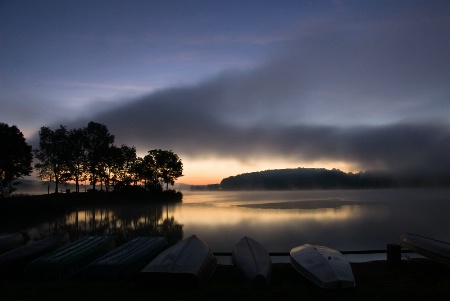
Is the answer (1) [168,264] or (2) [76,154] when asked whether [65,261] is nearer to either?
(1) [168,264]

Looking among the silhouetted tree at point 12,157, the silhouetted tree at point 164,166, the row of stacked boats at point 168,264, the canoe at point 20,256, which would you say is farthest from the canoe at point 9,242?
the silhouetted tree at point 164,166

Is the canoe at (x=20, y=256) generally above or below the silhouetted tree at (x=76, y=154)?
below

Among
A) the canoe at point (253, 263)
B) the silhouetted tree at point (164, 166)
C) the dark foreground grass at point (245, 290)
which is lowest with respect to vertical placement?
the dark foreground grass at point (245, 290)

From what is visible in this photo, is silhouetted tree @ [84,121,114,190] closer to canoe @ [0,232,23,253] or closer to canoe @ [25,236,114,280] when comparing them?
canoe @ [0,232,23,253]

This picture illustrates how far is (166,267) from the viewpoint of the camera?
9617 millimetres

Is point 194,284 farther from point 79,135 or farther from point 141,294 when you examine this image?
point 79,135

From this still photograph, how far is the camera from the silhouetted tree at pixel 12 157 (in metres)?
44.5

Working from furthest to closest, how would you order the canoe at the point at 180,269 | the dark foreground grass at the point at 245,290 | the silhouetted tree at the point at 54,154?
the silhouetted tree at the point at 54,154, the canoe at the point at 180,269, the dark foreground grass at the point at 245,290

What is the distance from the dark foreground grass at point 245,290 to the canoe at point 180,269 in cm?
21

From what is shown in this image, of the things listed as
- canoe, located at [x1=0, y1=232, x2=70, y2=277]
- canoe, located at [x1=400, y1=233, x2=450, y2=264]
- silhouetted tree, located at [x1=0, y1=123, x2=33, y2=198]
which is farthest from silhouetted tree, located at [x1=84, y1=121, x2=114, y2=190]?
canoe, located at [x1=400, y1=233, x2=450, y2=264]

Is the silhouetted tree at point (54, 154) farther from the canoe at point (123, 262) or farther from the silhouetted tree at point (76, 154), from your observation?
the canoe at point (123, 262)

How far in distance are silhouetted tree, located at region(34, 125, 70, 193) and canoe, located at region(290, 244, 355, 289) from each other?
58951mm

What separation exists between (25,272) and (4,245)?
6322 mm

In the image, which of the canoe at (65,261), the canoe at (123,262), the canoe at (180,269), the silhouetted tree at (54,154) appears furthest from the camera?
the silhouetted tree at (54,154)
